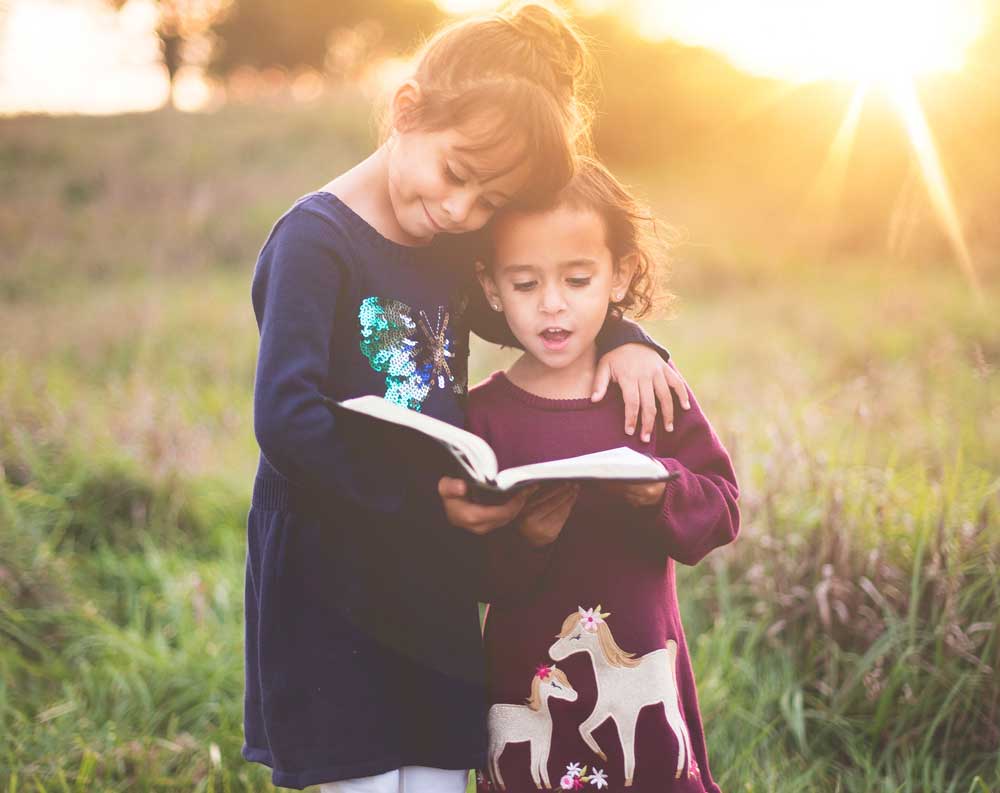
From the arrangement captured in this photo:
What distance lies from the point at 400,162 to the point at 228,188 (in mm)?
10585

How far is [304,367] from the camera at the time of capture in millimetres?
1477

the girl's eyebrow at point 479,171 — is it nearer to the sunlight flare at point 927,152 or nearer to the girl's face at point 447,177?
the girl's face at point 447,177

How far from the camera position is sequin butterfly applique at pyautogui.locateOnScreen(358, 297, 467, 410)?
66.2 inches

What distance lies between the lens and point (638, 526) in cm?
168

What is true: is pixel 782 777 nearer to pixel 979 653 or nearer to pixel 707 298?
pixel 979 653

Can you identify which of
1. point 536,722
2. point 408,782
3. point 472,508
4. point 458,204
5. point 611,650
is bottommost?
point 408,782

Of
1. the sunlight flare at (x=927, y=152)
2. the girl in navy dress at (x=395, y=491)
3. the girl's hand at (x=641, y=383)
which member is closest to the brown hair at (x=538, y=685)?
the girl in navy dress at (x=395, y=491)

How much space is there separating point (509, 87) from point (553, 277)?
362 mm

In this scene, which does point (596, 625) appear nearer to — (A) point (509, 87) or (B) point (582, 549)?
(B) point (582, 549)

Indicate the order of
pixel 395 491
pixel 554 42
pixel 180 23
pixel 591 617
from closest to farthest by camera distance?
pixel 395 491
pixel 591 617
pixel 554 42
pixel 180 23

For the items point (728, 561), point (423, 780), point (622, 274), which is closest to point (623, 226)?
point (622, 274)

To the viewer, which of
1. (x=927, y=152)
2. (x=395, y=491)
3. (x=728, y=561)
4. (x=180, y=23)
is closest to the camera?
(x=395, y=491)

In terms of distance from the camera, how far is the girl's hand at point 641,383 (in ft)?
5.71

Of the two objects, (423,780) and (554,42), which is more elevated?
(554,42)
